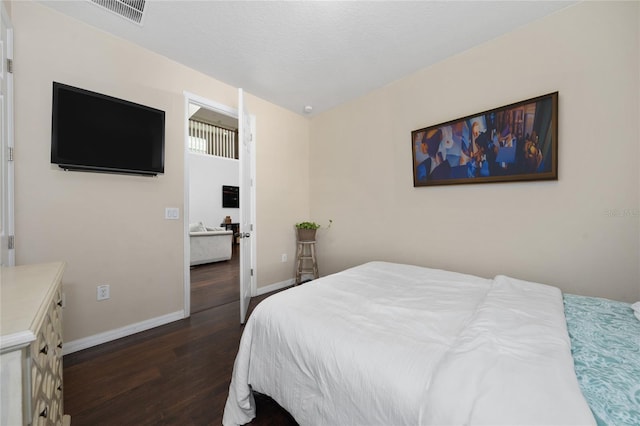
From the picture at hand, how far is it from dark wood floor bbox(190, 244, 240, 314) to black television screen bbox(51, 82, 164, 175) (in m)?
1.63

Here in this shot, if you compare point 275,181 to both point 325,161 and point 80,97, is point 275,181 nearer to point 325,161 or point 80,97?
point 325,161

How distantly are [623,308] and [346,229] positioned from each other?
2.35 m

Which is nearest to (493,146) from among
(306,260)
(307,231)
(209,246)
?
(307,231)

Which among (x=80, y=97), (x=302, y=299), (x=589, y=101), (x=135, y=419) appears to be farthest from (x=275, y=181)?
(x=589, y=101)

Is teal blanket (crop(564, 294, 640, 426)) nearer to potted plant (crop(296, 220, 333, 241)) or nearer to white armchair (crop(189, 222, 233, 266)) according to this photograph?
potted plant (crop(296, 220, 333, 241))

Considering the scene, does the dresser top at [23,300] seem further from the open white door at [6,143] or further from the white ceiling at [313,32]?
the white ceiling at [313,32]

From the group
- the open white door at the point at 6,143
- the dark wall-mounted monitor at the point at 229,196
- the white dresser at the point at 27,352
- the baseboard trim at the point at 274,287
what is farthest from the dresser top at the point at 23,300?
the dark wall-mounted monitor at the point at 229,196

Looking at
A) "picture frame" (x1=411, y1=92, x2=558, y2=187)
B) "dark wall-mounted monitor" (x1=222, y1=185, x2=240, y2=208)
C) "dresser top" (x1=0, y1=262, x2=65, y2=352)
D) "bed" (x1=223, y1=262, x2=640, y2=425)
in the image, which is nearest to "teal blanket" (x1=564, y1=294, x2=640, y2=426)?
"bed" (x1=223, y1=262, x2=640, y2=425)

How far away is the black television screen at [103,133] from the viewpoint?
71.6 inches

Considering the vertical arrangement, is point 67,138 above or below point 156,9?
below

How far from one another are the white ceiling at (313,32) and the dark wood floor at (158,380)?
2.61 metres

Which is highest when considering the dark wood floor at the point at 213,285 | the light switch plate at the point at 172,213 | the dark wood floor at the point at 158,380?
the light switch plate at the point at 172,213

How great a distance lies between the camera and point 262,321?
4.15 ft

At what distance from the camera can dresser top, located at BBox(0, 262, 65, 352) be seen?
0.60 m
